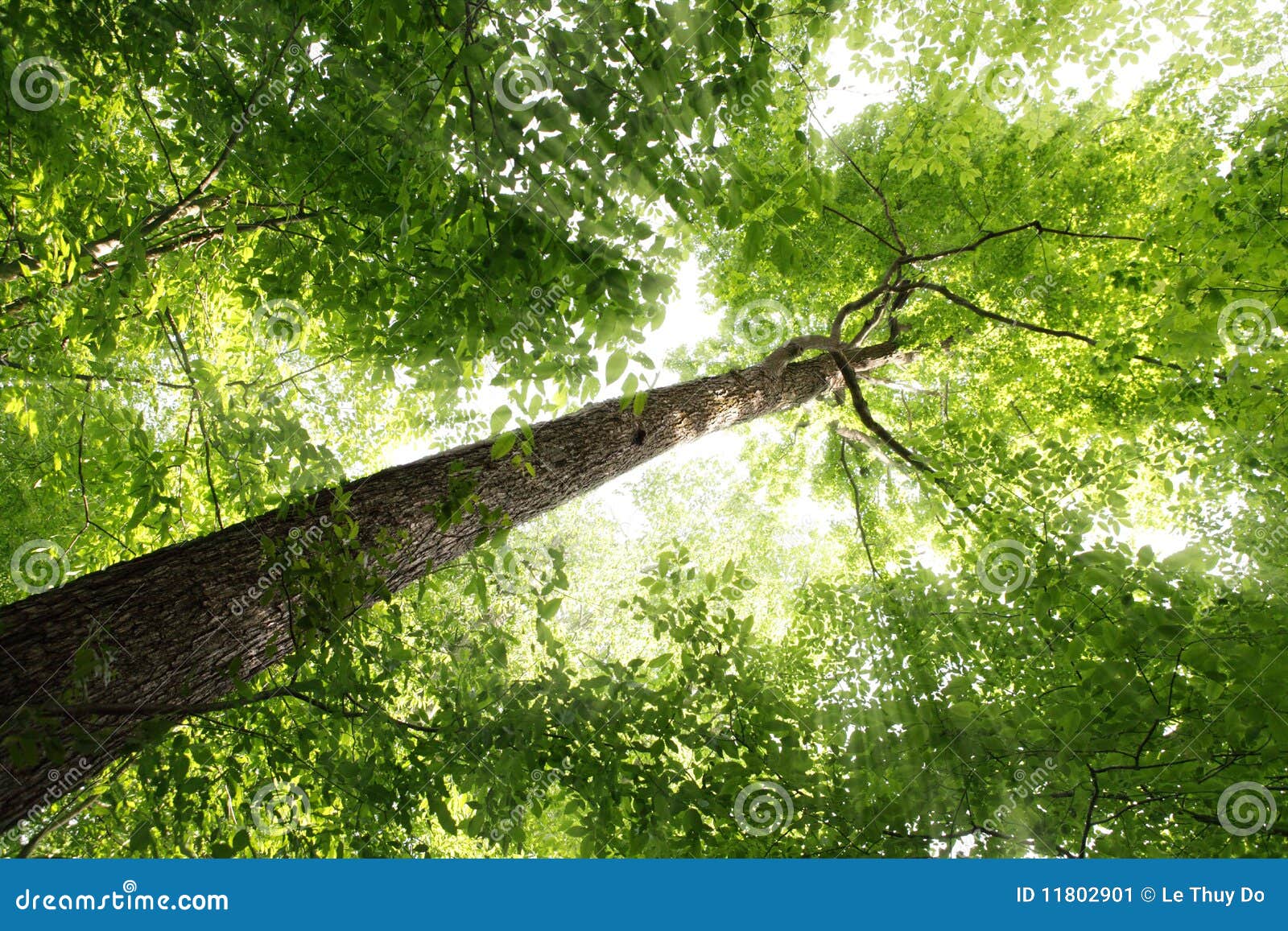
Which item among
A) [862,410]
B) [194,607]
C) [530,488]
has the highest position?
[862,410]

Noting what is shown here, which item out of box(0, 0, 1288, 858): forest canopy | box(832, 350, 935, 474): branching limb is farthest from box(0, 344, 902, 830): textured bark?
box(832, 350, 935, 474): branching limb

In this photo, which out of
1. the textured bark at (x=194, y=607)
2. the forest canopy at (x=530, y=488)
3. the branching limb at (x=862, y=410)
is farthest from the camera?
the branching limb at (x=862, y=410)

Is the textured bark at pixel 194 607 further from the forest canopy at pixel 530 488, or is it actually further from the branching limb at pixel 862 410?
the branching limb at pixel 862 410

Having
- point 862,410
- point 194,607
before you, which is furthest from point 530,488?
point 862,410

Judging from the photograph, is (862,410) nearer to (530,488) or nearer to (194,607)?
(530,488)

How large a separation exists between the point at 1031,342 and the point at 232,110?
8827 millimetres

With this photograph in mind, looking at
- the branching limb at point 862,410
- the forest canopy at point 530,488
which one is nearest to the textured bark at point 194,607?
the forest canopy at point 530,488

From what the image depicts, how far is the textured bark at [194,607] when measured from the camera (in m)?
1.90

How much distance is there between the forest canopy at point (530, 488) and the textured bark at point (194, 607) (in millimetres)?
15

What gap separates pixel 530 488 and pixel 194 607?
5.74ft

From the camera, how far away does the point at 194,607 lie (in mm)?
2350

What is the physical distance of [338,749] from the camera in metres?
2.95

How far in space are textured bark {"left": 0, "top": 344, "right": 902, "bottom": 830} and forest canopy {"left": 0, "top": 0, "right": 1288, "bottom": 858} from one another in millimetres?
15

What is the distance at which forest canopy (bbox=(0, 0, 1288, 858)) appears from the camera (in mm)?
2271
